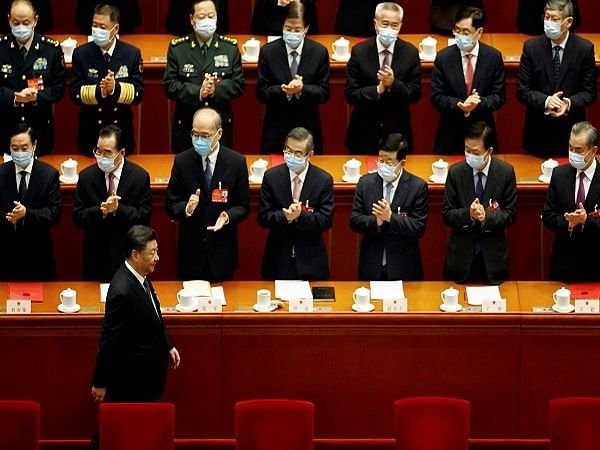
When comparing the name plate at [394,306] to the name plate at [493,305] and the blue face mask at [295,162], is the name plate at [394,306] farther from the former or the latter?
the blue face mask at [295,162]

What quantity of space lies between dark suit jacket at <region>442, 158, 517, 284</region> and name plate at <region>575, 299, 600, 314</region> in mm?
656

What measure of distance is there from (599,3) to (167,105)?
11.0 feet

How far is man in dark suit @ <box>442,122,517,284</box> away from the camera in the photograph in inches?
369

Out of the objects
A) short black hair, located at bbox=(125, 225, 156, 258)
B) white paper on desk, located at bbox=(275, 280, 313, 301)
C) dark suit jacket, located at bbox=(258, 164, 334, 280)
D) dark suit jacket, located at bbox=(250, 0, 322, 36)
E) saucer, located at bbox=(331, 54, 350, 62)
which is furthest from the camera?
dark suit jacket, located at bbox=(250, 0, 322, 36)

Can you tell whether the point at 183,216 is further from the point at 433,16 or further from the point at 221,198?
the point at 433,16

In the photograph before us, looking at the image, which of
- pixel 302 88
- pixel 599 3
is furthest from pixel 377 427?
pixel 599 3

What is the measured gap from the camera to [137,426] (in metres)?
7.76

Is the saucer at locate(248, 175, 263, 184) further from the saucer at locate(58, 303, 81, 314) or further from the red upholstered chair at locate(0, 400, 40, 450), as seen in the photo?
the red upholstered chair at locate(0, 400, 40, 450)

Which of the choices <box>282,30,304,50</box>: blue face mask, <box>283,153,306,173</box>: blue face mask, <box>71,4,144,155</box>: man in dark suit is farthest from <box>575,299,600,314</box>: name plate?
<box>71,4,144,155</box>: man in dark suit

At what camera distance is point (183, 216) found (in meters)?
9.46

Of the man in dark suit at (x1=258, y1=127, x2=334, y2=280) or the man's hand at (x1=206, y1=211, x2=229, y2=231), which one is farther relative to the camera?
the man in dark suit at (x1=258, y1=127, x2=334, y2=280)

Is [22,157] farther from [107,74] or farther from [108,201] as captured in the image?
[107,74]

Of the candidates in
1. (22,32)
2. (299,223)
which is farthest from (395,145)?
(22,32)

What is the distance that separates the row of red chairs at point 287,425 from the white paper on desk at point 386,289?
4.56 feet
